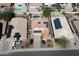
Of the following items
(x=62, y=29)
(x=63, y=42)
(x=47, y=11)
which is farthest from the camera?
(x=47, y=11)

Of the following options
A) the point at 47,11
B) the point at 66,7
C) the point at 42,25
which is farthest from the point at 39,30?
Result: the point at 66,7

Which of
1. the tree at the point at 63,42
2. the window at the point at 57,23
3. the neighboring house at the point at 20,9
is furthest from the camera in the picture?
the neighboring house at the point at 20,9

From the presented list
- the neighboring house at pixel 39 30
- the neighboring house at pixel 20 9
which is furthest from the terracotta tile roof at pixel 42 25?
the neighboring house at pixel 20 9

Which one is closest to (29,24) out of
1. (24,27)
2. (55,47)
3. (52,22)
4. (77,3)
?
(24,27)

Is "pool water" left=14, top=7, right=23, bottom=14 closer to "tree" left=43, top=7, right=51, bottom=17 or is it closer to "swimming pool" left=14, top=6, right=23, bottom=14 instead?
"swimming pool" left=14, top=6, right=23, bottom=14

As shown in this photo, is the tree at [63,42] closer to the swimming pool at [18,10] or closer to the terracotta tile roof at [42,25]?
the terracotta tile roof at [42,25]

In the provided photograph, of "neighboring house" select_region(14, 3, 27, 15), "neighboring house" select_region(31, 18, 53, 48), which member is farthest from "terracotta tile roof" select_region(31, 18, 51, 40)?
"neighboring house" select_region(14, 3, 27, 15)

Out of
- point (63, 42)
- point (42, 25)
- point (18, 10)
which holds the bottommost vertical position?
point (63, 42)

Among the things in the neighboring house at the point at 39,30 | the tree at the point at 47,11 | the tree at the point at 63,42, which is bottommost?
the tree at the point at 63,42

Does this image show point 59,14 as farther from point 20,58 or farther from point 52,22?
point 20,58

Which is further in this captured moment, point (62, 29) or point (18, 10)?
point (18, 10)

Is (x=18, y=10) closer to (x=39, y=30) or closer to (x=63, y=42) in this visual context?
(x=39, y=30)
